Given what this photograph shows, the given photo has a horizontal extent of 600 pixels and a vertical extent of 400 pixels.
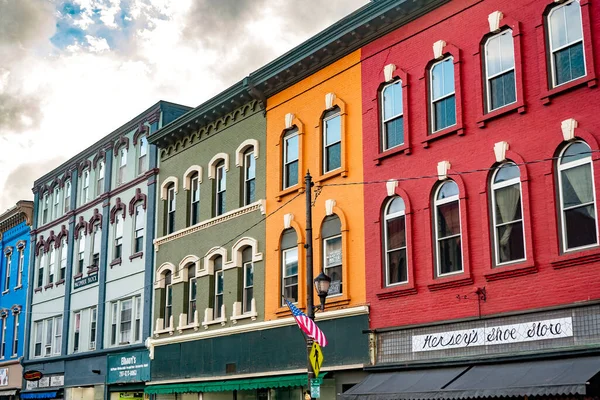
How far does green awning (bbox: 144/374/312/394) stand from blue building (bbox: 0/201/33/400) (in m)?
16.8

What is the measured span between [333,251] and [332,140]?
334 centimetres

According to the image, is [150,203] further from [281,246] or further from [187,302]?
[281,246]

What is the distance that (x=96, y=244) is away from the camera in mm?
40312

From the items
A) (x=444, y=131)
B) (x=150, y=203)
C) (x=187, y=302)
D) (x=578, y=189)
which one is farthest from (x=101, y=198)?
(x=578, y=189)

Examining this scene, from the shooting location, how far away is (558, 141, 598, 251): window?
18.0 meters

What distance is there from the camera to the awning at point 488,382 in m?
16.8

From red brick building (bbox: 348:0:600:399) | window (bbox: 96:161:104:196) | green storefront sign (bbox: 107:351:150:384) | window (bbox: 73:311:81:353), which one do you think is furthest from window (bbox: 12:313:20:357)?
red brick building (bbox: 348:0:600:399)

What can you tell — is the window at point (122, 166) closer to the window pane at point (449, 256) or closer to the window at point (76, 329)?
the window at point (76, 329)

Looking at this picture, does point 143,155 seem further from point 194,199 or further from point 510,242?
point 510,242

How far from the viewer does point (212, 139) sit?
1249 inches

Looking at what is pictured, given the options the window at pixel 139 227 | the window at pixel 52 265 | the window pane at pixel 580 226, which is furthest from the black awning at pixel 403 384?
the window at pixel 52 265

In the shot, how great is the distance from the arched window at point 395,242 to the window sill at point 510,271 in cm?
312

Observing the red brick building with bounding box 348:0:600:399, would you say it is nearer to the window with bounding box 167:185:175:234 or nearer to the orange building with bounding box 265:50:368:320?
the orange building with bounding box 265:50:368:320

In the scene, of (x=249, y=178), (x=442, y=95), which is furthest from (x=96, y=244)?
(x=442, y=95)
